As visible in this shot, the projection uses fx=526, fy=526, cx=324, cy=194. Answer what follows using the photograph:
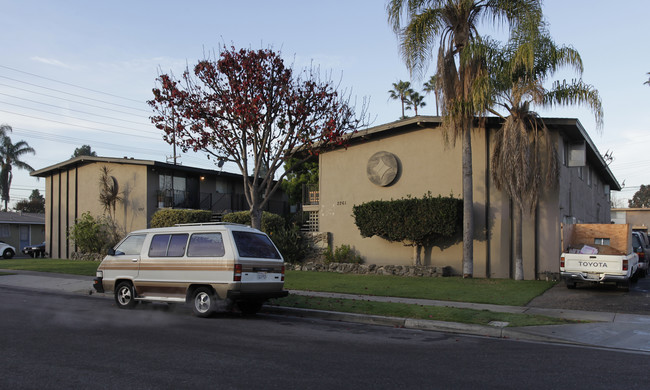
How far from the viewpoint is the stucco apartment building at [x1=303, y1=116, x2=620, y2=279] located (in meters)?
19.0

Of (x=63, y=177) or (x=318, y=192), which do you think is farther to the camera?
(x=63, y=177)

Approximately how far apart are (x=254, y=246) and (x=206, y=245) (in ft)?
3.27

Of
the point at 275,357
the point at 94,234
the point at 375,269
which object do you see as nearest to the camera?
the point at 275,357

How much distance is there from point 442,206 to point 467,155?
2111 mm

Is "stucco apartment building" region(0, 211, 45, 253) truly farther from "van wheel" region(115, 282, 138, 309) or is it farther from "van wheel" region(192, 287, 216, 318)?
"van wheel" region(192, 287, 216, 318)

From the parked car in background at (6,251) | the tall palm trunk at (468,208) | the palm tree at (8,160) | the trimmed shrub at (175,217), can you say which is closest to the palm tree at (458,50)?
the tall palm trunk at (468,208)

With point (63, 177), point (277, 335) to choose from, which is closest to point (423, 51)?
point (277, 335)

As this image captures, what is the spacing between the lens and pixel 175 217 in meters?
27.2

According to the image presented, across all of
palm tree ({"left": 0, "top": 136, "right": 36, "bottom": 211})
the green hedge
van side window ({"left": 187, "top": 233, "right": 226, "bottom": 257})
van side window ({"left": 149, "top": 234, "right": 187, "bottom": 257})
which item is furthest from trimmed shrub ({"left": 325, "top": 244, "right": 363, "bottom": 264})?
palm tree ({"left": 0, "top": 136, "right": 36, "bottom": 211})

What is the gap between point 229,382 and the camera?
590 centimetres

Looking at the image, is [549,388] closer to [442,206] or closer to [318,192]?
[442,206]

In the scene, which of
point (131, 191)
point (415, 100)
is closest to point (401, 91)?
point (415, 100)

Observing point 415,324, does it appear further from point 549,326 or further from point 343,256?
point 343,256

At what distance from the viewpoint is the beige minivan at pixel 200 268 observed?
→ 34.7 ft
